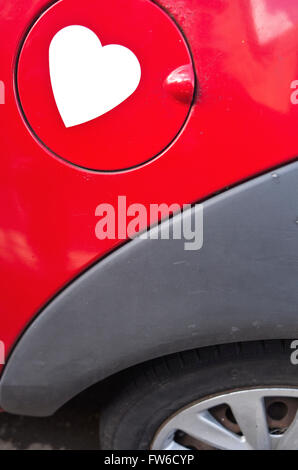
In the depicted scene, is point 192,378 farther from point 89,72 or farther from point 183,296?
point 89,72

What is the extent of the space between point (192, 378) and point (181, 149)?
61 cm

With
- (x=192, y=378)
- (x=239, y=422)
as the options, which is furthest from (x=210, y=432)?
(x=192, y=378)

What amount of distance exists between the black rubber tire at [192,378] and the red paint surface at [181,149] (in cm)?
37

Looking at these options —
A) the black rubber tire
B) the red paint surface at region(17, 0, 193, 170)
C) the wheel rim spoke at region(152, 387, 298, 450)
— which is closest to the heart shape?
the red paint surface at region(17, 0, 193, 170)

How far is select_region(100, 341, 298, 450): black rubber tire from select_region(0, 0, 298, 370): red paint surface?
373 millimetres

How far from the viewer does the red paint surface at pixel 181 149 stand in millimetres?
1057

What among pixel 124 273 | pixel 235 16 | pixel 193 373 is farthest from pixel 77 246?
pixel 235 16

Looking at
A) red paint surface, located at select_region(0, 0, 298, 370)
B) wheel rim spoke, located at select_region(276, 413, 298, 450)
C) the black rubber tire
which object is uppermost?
red paint surface, located at select_region(0, 0, 298, 370)

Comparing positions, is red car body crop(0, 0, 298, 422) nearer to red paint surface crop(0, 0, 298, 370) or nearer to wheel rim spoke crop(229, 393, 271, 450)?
red paint surface crop(0, 0, 298, 370)

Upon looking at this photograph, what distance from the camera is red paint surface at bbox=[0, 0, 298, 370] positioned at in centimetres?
106
